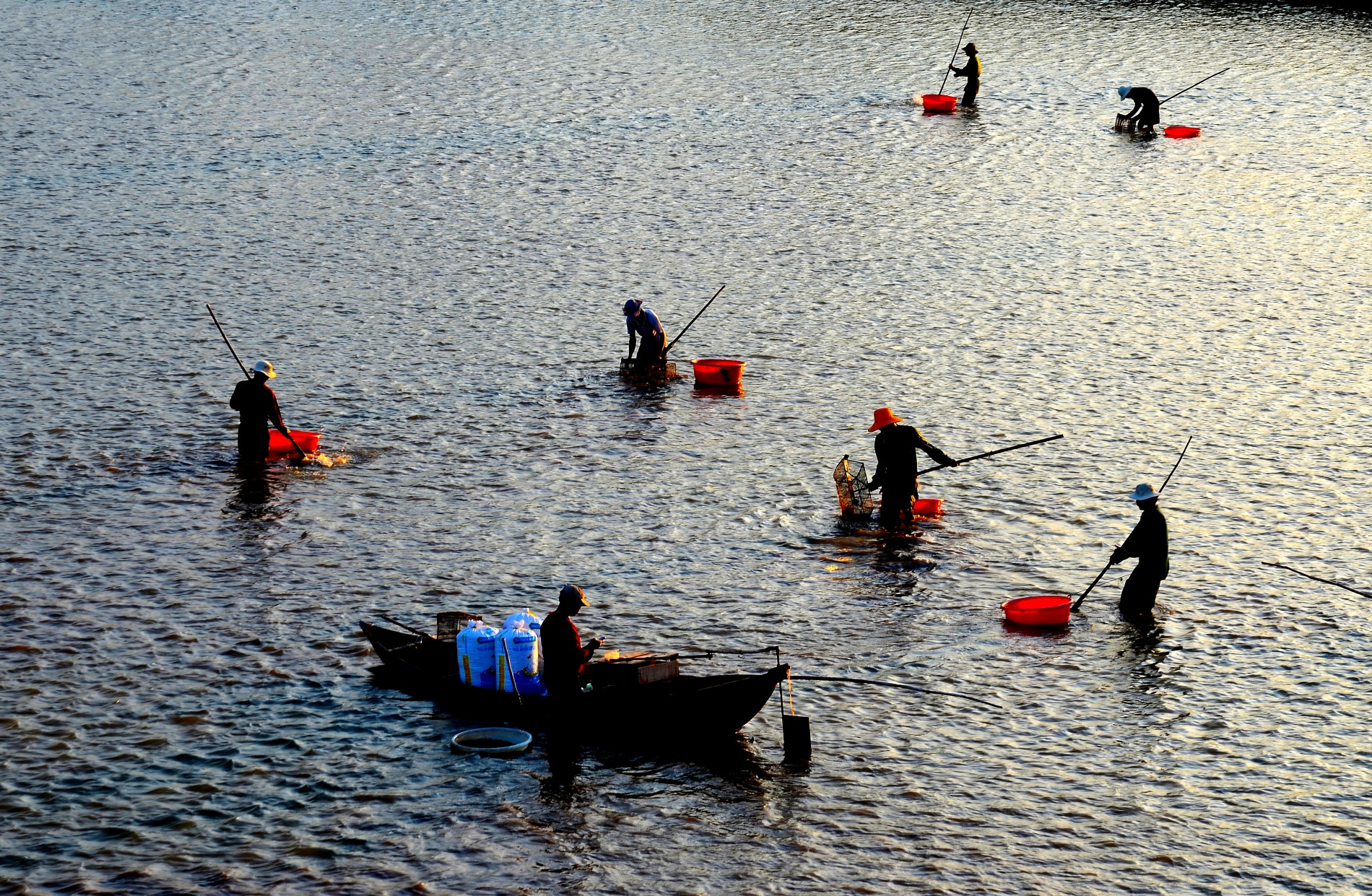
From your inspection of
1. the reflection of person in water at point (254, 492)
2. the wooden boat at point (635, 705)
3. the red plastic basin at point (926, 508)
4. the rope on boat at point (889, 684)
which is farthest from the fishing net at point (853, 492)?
the reflection of person in water at point (254, 492)

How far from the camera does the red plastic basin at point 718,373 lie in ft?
91.0

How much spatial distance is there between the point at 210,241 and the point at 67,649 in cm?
2022

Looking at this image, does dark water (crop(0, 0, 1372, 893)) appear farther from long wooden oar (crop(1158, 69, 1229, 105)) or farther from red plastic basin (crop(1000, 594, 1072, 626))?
long wooden oar (crop(1158, 69, 1229, 105))

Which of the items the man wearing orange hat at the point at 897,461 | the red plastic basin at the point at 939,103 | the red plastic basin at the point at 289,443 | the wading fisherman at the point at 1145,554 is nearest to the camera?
the wading fisherman at the point at 1145,554

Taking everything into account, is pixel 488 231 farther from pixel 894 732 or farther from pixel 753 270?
pixel 894 732

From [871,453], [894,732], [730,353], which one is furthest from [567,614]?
[730,353]

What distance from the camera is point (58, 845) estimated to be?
1467cm

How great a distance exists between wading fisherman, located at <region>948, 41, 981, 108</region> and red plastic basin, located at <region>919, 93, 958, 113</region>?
26.5 inches

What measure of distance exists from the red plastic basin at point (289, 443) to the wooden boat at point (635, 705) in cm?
807

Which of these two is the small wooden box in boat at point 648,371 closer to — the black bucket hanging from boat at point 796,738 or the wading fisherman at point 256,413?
the wading fisherman at point 256,413

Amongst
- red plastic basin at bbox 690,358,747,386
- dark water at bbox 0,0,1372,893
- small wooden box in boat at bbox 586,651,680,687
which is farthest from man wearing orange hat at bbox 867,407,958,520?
small wooden box in boat at bbox 586,651,680,687

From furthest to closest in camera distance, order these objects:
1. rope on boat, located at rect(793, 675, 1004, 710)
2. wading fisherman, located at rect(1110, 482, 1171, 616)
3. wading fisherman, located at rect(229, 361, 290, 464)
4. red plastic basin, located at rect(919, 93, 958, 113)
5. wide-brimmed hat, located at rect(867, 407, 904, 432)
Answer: red plastic basin, located at rect(919, 93, 958, 113) → wading fisherman, located at rect(229, 361, 290, 464) → wide-brimmed hat, located at rect(867, 407, 904, 432) → wading fisherman, located at rect(1110, 482, 1171, 616) → rope on boat, located at rect(793, 675, 1004, 710)

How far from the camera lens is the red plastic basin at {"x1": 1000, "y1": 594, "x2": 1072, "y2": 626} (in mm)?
19031

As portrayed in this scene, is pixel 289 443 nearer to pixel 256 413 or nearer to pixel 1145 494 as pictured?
pixel 256 413
